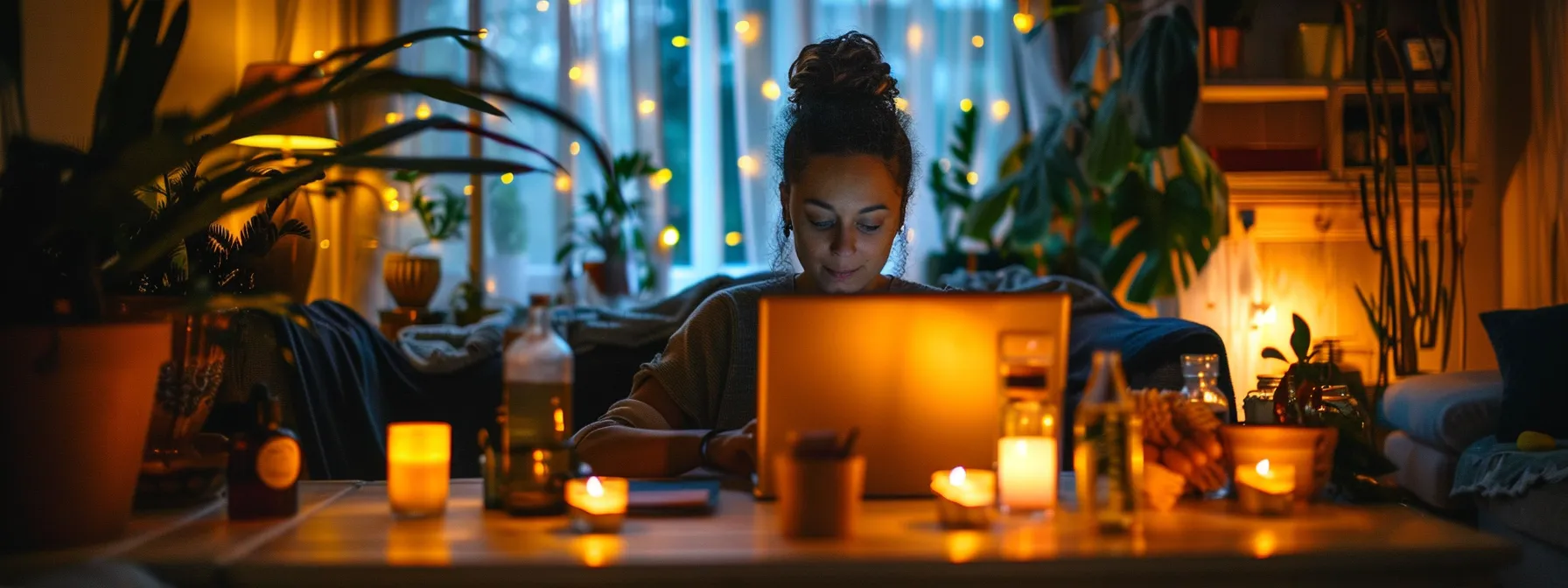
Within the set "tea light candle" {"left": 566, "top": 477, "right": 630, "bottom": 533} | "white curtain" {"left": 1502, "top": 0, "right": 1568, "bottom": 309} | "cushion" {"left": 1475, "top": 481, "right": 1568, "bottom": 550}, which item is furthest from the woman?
"white curtain" {"left": 1502, "top": 0, "right": 1568, "bottom": 309}

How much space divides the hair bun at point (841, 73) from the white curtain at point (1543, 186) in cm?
295

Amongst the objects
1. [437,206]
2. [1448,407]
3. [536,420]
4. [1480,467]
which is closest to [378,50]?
[536,420]

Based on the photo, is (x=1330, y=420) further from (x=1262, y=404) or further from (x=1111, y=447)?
(x=1111, y=447)

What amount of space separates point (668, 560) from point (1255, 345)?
3735mm

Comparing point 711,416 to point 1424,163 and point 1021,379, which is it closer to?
point 1021,379

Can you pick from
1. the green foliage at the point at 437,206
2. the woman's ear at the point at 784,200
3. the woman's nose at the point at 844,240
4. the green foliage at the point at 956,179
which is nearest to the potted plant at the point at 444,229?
the green foliage at the point at 437,206

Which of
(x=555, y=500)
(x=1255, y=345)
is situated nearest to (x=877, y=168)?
(x=555, y=500)

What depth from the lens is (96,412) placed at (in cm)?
88

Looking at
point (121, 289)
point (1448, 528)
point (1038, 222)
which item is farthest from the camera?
point (1038, 222)

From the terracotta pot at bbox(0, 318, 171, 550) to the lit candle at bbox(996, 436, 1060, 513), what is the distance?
661mm

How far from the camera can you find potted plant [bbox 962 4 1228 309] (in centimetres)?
358

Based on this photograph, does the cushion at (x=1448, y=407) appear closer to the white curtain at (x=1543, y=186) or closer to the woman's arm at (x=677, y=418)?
the white curtain at (x=1543, y=186)

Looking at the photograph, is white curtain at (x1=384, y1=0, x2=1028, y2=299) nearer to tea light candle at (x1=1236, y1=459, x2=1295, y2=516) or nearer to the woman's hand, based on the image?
the woman's hand

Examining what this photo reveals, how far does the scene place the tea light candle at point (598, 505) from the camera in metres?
0.92
